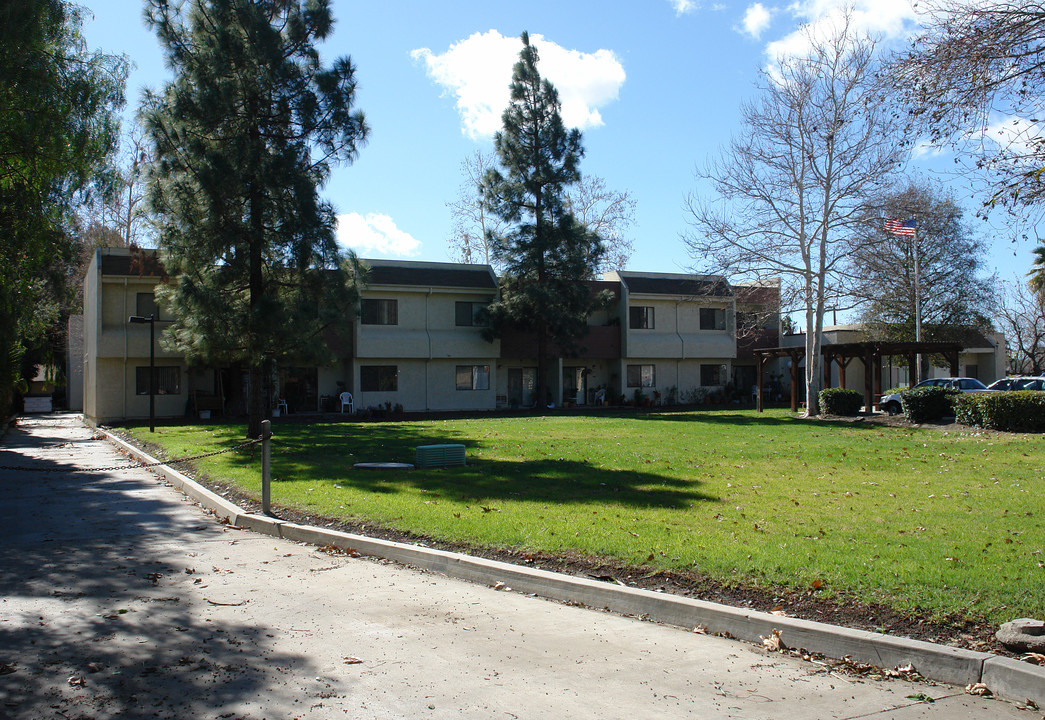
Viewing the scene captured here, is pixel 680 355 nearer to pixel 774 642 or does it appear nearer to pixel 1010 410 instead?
pixel 1010 410

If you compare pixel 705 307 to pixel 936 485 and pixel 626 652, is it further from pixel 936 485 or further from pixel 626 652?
pixel 626 652

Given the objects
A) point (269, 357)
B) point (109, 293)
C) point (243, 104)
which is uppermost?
point (243, 104)

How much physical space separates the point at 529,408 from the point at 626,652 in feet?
118

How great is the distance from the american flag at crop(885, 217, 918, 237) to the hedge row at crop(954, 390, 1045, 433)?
750cm

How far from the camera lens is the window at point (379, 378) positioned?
38.8 m

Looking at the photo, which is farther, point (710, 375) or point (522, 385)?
point (710, 375)

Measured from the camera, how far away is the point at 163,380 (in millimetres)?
35656

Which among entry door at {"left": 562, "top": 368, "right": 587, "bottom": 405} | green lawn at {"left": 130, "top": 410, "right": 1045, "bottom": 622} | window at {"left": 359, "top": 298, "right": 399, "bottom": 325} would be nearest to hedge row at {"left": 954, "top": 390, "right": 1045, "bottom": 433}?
green lawn at {"left": 130, "top": 410, "right": 1045, "bottom": 622}

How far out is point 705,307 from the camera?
4588cm

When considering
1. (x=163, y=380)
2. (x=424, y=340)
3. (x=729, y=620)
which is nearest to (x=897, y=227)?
(x=424, y=340)

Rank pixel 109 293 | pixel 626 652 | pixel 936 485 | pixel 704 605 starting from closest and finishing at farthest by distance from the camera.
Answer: pixel 626 652, pixel 704 605, pixel 936 485, pixel 109 293

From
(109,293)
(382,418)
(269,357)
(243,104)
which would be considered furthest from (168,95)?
(382,418)

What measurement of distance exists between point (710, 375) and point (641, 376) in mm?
4699

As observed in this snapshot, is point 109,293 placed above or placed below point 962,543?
above
